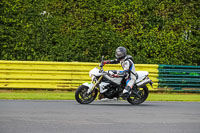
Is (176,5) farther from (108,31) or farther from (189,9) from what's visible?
(108,31)

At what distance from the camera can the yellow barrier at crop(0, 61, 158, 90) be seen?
1708cm

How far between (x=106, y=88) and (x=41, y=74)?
19.4ft

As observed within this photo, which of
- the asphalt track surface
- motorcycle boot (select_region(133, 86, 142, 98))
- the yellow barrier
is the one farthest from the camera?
the yellow barrier

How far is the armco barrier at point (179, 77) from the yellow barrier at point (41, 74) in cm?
340

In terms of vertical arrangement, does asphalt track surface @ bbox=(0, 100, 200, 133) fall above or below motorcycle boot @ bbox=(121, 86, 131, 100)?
below

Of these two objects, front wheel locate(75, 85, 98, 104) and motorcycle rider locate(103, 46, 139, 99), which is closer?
front wheel locate(75, 85, 98, 104)

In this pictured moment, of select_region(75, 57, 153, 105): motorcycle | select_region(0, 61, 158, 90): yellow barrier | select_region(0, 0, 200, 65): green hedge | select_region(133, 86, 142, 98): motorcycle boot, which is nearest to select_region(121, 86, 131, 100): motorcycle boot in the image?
select_region(75, 57, 153, 105): motorcycle

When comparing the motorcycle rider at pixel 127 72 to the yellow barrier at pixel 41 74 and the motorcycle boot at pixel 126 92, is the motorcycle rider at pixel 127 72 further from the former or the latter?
the yellow barrier at pixel 41 74

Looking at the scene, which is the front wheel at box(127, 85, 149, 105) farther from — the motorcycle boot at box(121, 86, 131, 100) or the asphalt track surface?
the asphalt track surface

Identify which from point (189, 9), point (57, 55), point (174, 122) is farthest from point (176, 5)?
point (174, 122)

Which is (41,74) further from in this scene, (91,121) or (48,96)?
(91,121)

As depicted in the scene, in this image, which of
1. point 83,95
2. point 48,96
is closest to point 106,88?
point 83,95

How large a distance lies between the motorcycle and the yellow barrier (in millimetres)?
5092

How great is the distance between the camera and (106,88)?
39.3ft
